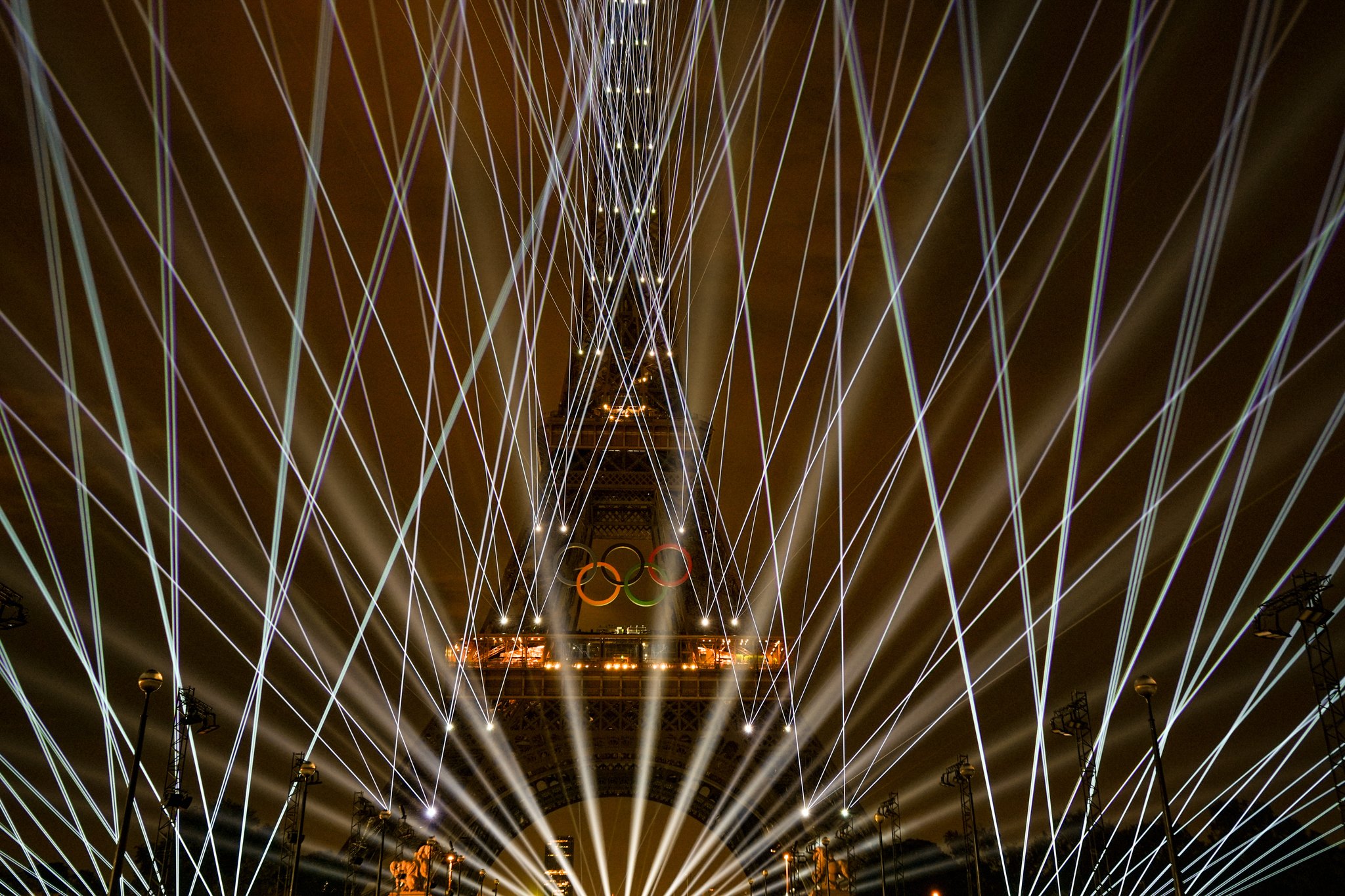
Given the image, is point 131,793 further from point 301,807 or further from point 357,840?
point 357,840

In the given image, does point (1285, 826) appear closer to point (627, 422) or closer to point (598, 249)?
point (627, 422)

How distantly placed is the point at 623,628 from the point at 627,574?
26.8 feet

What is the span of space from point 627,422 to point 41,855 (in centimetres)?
3525

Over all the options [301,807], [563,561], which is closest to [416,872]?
[301,807]

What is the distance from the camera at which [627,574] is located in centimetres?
3425

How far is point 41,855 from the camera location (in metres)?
47.6

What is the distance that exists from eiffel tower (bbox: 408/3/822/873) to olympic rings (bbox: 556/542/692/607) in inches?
6.2

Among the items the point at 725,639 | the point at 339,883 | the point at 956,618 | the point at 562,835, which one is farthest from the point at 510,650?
the point at 562,835

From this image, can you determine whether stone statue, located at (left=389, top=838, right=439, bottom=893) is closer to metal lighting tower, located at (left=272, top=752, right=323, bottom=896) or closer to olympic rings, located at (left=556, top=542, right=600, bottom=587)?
metal lighting tower, located at (left=272, top=752, right=323, bottom=896)

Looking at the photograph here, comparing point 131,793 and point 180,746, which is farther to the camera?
point 180,746

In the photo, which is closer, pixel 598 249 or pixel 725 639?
pixel 725 639

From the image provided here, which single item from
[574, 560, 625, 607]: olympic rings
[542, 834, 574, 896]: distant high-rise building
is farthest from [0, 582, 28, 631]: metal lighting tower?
[542, 834, 574, 896]: distant high-rise building

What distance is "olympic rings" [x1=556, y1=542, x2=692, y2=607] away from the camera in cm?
3294

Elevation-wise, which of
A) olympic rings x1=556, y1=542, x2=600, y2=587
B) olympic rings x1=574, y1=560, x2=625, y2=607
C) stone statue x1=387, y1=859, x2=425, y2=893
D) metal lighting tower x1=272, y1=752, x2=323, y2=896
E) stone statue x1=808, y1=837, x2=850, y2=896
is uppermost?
olympic rings x1=556, y1=542, x2=600, y2=587
